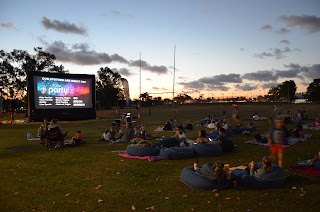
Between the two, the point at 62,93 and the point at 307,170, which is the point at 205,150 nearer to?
the point at 307,170

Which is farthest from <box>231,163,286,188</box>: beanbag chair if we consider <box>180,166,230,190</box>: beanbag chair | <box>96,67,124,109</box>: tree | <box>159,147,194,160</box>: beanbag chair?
<box>96,67,124,109</box>: tree

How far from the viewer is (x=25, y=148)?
527 inches

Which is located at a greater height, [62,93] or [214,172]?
[62,93]

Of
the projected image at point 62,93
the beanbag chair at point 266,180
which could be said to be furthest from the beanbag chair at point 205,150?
the projected image at point 62,93

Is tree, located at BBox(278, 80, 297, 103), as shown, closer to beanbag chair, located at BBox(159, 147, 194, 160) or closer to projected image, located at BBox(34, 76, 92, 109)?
projected image, located at BBox(34, 76, 92, 109)

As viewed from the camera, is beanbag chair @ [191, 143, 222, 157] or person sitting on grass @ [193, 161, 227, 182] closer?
person sitting on grass @ [193, 161, 227, 182]

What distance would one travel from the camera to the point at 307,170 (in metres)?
8.33

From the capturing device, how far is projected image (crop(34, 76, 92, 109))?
28188mm

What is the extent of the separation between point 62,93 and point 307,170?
26.4 metres

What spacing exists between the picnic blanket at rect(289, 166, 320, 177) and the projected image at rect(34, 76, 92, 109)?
83.7 ft

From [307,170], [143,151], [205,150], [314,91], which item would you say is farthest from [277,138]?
[314,91]

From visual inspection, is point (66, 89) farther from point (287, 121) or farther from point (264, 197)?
point (264, 197)

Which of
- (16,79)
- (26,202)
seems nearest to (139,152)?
(26,202)

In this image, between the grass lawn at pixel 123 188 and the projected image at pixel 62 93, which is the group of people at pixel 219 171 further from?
the projected image at pixel 62 93
